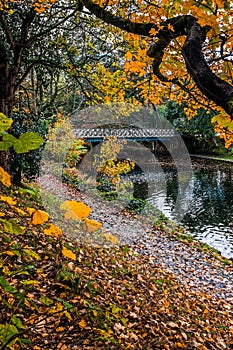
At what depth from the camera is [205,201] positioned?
1572cm

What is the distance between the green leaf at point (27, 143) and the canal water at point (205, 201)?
30.6 feet

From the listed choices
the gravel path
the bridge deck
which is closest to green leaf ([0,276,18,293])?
the gravel path

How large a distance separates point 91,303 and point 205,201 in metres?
13.4

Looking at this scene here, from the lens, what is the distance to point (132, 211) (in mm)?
12023

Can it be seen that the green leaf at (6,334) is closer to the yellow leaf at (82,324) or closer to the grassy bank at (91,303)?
the grassy bank at (91,303)

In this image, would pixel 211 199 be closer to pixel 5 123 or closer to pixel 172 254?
pixel 172 254

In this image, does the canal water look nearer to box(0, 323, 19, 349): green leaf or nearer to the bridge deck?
the bridge deck

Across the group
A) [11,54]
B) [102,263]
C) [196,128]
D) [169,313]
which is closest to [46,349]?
[169,313]

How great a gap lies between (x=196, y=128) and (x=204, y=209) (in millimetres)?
19850

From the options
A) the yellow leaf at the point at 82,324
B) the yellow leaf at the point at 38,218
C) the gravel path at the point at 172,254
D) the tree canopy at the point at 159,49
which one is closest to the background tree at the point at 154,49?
the tree canopy at the point at 159,49

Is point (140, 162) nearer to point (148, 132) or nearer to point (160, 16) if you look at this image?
point (148, 132)

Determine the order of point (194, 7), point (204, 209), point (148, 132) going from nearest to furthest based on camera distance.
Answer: point (194, 7) < point (204, 209) < point (148, 132)

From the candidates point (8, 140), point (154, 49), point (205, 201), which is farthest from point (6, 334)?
point (205, 201)

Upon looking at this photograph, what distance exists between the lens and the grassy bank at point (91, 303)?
242 centimetres
